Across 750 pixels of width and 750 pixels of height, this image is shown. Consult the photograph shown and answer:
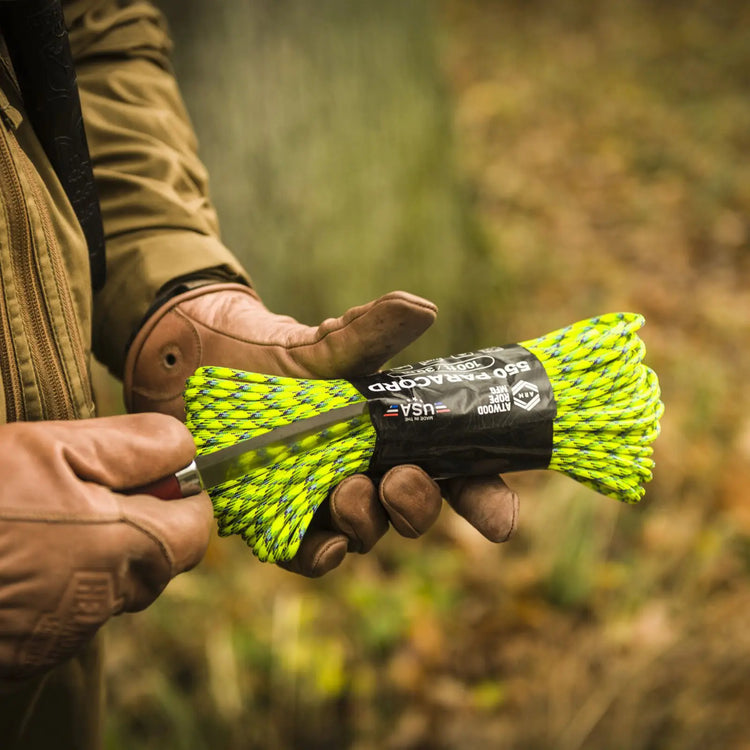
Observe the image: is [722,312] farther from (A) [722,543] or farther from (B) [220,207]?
(B) [220,207]

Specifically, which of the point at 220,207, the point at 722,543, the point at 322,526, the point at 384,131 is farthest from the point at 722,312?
the point at 322,526

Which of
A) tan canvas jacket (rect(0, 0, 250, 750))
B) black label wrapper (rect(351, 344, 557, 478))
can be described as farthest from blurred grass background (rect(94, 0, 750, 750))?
black label wrapper (rect(351, 344, 557, 478))

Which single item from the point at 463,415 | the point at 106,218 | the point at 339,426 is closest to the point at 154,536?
the point at 339,426

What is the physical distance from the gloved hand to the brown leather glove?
178 mm

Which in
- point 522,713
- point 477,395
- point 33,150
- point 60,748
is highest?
point 33,150

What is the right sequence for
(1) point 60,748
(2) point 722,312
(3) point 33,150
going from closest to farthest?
1. (3) point 33,150
2. (1) point 60,748
3. (2) point 722,312

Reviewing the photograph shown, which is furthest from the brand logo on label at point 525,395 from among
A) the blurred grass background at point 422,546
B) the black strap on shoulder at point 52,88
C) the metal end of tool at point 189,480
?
the blurred grass background at point 422,546

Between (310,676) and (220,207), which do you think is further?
(220,207)

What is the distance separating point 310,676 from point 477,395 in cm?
107

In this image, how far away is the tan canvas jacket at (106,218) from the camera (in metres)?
0.75

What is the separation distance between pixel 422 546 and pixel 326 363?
4.11ft

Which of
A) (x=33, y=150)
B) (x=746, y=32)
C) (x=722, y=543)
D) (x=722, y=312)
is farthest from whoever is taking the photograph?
(x=746, y=32)

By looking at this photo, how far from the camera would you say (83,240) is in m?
0.84

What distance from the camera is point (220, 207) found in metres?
1.95
